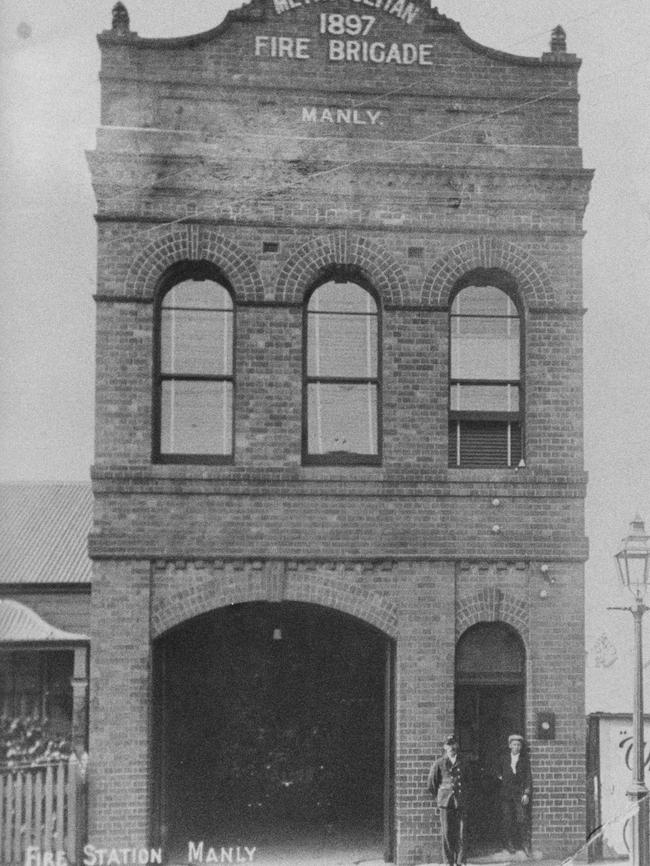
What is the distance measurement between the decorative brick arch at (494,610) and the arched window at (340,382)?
1.81 m

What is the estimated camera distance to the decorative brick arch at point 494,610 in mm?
12445

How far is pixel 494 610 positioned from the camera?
1247cm

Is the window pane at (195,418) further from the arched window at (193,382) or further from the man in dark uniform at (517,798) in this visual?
the man in dark uniform at (517,798)

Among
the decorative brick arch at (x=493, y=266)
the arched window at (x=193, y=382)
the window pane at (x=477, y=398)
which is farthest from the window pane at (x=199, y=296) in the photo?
the window pane at (x=477, y=398)

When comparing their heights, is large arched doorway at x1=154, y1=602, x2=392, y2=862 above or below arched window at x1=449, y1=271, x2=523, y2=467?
below

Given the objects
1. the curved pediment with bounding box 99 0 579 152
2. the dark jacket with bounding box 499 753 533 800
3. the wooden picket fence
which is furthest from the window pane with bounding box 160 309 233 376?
the dark jacket with bounding box 499 753 533 800

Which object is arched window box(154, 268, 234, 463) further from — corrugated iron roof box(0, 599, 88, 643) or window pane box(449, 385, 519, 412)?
corrugated iron roof box(0, 599, 88, 643)

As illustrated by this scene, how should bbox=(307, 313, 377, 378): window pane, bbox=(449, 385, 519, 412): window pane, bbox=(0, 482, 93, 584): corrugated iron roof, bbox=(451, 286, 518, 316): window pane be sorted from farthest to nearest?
bbox=(0, 482, 93, 584): corrugated iron roof
bbox=(451, 286, 518, 316): window pane
bbox=(449, 385, 519, 412): window pane
bbox=(307, 313, 377, 378): window pane

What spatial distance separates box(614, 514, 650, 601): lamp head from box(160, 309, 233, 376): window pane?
4.41 meters

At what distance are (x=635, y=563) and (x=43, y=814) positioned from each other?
624cm

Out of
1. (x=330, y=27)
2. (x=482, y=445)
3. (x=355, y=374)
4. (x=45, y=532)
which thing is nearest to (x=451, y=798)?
(x=482, y=445)

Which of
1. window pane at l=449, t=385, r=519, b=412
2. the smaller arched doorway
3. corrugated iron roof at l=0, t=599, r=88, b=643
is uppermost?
window pane at l=449, t=385, r=519, b=412

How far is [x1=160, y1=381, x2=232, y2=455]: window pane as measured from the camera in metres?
12.5

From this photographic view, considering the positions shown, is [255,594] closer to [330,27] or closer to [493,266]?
[493,266]
